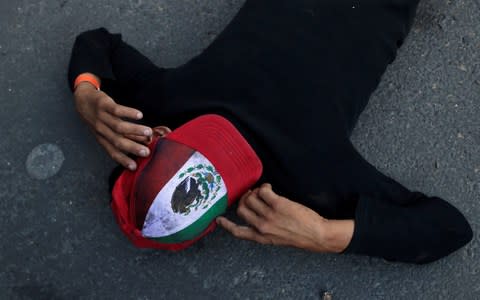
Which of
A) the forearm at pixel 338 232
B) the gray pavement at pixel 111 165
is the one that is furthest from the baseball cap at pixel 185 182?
the gray pavement at pixel 111 165

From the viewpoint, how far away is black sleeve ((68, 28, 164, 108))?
189 cm

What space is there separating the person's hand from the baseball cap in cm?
11

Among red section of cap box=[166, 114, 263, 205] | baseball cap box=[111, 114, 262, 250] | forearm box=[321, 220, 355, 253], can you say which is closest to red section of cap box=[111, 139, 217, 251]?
baseball cap box=[111, 114, 262, 250]

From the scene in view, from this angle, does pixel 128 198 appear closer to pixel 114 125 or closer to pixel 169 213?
pixel 169 213

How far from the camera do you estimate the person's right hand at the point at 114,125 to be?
5.22ft

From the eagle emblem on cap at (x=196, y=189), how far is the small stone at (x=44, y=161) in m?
0.98

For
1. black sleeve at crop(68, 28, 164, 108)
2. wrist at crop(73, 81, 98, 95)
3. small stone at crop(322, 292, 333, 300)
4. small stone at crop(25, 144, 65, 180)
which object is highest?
black sleeve at crop(68, 28, 164, 108)

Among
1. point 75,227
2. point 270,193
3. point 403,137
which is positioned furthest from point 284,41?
point 75,227

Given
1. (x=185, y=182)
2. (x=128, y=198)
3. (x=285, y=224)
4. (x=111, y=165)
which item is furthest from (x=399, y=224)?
(x=111, y=165)

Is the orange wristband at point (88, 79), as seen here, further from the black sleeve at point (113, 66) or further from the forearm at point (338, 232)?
the forearm at point (338, 232)

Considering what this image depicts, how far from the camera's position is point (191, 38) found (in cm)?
233

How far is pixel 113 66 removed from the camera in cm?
197

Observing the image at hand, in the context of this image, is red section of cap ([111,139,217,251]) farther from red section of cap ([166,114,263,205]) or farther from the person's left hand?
the person's left hand

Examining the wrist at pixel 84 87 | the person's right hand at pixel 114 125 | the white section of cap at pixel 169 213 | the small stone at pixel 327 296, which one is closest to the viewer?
the white section of cap at pixel 169 213
